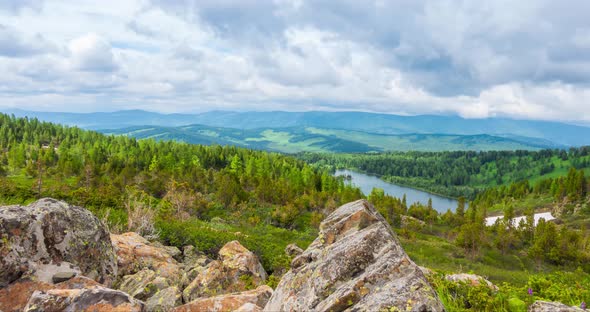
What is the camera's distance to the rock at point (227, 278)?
12289 millimetres

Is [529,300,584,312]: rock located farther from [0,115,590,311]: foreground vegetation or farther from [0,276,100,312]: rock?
[0,276,100,312]: rock

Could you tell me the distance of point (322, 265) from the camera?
299 inches

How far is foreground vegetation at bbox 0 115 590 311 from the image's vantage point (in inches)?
858

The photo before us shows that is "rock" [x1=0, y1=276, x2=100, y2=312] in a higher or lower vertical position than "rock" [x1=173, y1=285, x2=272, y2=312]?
higher

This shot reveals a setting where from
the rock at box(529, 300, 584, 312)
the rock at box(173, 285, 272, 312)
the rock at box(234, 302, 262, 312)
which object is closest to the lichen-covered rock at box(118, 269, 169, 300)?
the rock at box(173, 285, 272, 312)

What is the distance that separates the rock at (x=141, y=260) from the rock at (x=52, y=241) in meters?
1.37

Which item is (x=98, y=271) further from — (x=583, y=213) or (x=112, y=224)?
(x=583, y=213)

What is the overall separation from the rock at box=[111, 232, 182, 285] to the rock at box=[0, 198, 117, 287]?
137 cm

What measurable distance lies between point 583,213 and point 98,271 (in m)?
143

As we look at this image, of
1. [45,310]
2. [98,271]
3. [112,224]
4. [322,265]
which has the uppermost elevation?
[322,265]

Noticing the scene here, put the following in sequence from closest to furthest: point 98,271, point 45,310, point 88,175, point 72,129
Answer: point 45,310, point 98,271, point 88,175, point 72,129

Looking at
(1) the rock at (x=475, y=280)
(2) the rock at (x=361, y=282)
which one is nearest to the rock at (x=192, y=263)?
(2) the rock at (x=361, y=282)

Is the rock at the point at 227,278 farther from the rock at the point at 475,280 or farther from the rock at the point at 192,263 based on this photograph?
the rock at the point at 475,280

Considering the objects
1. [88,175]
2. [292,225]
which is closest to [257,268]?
[292,225]
